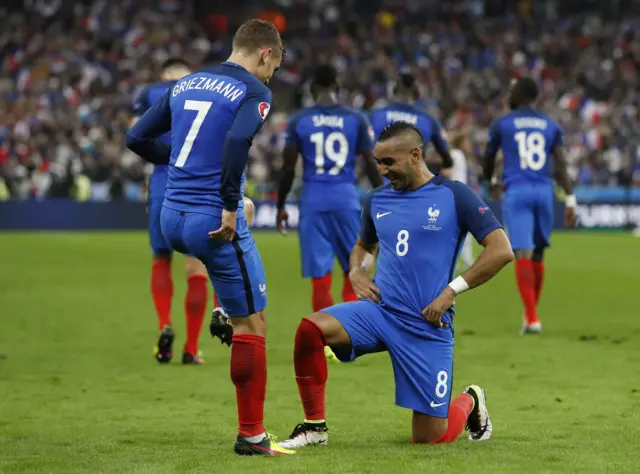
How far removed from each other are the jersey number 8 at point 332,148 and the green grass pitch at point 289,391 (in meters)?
A: 1.71

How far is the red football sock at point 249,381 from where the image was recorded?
6562 mm

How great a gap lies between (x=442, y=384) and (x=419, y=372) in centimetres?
14

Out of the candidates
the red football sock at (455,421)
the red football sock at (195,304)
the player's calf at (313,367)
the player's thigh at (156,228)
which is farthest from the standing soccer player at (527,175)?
the player's calf at (313,367)

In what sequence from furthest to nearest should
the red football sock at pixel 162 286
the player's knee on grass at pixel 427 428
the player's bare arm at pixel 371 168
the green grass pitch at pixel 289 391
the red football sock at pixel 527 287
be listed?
the red football sock at pixel 527 287 → the player's bare arm at pixel 371 168 → the red football sock at pixel 162 286 → the player's knee on grass at pixel 427 428 → the green grass pitch at pixel 289 391

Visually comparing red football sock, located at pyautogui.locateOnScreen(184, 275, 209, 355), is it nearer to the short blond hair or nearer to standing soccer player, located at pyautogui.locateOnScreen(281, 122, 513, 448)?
standing soccer player, located at pyautogui.locateOnScreen(281, 122, 513, 448)

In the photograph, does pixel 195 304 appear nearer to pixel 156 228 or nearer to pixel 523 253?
pixel 156 228

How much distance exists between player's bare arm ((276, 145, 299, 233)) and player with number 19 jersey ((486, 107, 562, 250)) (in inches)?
93.2

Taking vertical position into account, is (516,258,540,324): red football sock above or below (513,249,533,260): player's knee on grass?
below

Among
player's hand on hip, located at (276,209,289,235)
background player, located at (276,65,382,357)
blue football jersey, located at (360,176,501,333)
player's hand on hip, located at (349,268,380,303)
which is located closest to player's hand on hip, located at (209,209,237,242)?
player's hand on hip, located at (349,268,380,303)

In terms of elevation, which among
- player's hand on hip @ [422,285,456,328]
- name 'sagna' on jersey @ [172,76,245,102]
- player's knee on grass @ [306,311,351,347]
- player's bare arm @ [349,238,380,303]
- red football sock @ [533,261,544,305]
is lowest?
red football sock @ [533,261,544,305]

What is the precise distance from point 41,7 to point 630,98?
17.5m

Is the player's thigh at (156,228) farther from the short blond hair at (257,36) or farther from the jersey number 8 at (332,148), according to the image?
the short blond hair at (257,36)

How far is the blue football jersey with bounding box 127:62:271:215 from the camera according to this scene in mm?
6484

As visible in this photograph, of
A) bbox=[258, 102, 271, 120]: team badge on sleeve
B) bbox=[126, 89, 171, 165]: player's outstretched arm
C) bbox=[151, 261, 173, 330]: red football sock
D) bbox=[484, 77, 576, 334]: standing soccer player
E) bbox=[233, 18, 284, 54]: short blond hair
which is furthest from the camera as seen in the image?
bbox=[484, 77, 576, 334]: standing soccer player
